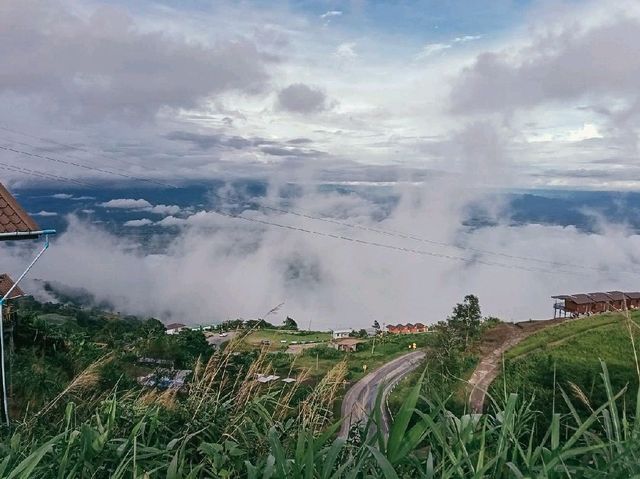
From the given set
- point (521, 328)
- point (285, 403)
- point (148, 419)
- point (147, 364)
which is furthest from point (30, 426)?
point (521, 328)

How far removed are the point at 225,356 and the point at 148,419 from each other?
0.56 metres

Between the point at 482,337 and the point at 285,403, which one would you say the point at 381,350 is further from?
the point at 285,403

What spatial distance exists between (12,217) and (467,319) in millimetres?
10334

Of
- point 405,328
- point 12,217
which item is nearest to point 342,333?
point 405,328

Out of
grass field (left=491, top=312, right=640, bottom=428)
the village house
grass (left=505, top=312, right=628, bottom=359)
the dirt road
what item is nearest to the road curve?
grass field (left=491, top=312, right=640, bottom=428)

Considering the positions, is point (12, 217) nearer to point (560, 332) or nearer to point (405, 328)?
point (560, 332)

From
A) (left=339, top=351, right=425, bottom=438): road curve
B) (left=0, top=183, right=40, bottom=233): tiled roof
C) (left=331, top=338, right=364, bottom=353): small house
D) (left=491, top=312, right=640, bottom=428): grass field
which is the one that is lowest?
(left=331, top=338, right=364, bottom=353): small house

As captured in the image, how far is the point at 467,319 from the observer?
1313cm

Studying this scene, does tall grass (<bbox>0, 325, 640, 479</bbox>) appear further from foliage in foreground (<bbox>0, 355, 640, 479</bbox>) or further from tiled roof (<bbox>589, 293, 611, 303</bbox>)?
tiled roof (<bbox>589, 293, 611, 303</bbox>)

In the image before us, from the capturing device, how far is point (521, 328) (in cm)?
1471

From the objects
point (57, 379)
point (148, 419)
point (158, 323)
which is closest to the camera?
point (148, 419)

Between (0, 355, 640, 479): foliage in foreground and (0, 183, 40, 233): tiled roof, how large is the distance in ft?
9.52

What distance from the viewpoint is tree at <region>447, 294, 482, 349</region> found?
12.8 meters

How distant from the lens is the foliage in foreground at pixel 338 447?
144 cm
